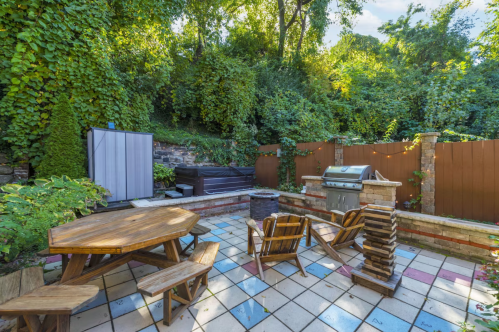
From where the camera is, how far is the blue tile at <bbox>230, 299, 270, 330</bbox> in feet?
5.48

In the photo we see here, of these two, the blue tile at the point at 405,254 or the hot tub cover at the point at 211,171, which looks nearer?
the blue tile at the point at 405,254

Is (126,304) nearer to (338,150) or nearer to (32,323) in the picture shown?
(32,323)

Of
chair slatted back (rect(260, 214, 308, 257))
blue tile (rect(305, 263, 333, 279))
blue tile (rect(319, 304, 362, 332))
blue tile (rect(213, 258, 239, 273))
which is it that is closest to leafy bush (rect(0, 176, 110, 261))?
blue tile (rect(213, 258, 239, 273))

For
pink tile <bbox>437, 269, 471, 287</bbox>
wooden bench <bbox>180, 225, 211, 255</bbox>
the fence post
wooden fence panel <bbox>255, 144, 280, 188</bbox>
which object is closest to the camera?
pink tile <bbox>437, 269, 471, 287</bbox>

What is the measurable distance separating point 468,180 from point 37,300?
553cm

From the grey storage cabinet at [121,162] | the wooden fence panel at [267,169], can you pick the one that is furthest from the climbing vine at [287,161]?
the grey storage cabinet at [121,162]

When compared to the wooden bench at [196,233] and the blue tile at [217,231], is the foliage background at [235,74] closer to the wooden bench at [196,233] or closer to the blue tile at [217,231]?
the blue tile at [217,231]

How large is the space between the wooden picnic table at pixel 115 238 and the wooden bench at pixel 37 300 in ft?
0.79

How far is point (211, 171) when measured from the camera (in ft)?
16.5

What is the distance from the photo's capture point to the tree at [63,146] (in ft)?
12.3

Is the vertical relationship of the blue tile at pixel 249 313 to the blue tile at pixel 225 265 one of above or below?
below

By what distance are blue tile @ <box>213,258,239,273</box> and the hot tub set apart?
2.44m

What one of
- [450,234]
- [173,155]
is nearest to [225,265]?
[450,234]

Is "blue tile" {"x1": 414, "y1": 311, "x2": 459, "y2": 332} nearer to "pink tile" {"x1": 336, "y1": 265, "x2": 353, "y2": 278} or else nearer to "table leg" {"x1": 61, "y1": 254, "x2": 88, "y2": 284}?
"pink tile" {"x1": 336, "y1": 265, "x2": 353, "y2": 278}
